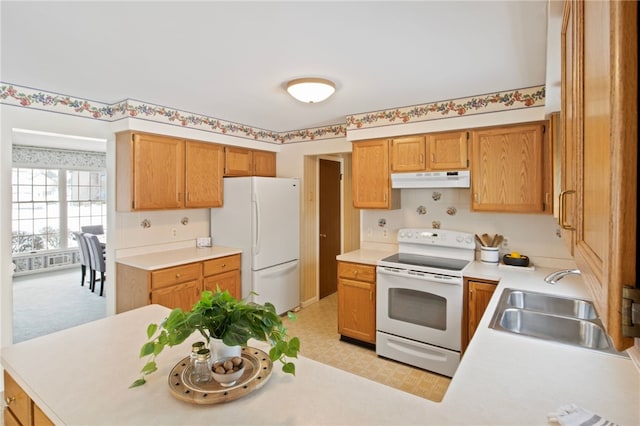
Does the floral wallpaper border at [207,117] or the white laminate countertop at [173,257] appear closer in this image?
the floral wallpaper border at [207,117]

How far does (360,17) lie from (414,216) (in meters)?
2.30

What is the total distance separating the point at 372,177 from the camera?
137 inches

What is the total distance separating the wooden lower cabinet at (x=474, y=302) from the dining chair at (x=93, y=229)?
678 centimetres

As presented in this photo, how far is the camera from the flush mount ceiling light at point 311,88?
2410 millimetres

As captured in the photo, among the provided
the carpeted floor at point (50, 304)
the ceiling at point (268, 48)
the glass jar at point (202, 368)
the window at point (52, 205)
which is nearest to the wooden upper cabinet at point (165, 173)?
the ceiling at point (268, 48)

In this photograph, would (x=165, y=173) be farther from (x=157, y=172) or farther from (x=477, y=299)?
(x=477, y=299)

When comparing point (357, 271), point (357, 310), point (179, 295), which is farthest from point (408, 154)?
point (179, 295)

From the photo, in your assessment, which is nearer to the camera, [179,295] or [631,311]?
[631,311]

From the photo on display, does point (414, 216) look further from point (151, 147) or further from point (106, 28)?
point (106, 28)

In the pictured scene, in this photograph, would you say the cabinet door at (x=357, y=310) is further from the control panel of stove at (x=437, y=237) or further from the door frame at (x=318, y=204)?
the door frame at (x=318, y=204)

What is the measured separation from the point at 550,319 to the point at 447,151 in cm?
170

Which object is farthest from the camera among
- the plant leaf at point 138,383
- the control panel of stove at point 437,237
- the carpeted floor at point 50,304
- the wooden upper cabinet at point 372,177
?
the carpeted floor at point 50,304

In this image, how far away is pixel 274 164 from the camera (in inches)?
183

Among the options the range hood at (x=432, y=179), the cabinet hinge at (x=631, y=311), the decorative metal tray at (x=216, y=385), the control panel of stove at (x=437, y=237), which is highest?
the range hood at (x=432, y=179)
